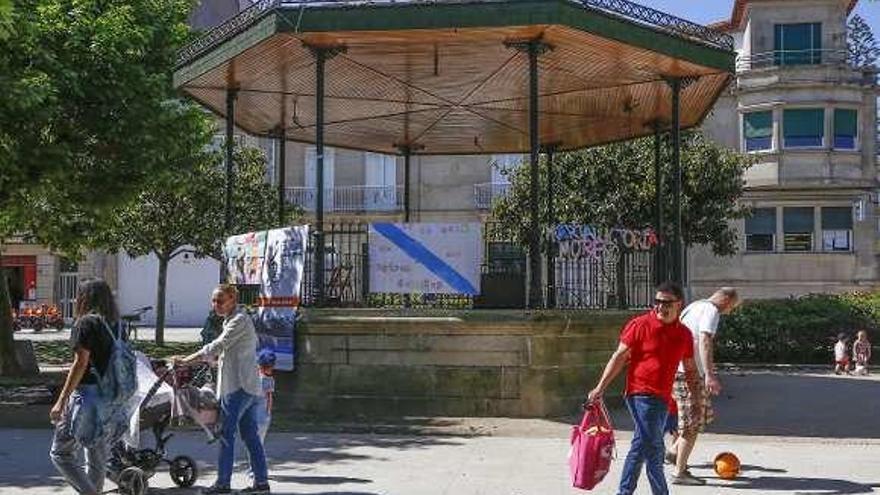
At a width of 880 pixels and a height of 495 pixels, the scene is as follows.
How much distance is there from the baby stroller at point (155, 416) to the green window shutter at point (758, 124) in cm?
3240

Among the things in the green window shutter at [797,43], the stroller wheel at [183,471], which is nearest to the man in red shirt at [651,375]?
the stroller wheel at [183,471]

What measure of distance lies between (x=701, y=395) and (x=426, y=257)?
191 inches

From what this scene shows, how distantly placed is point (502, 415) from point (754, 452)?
3.01m

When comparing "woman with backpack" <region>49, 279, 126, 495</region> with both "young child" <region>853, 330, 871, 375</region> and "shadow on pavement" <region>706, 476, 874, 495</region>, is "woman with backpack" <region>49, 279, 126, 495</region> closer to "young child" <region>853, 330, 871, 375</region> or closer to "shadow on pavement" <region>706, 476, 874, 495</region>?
"shadow on pavement" <region>706, 476, 874, 495</region>

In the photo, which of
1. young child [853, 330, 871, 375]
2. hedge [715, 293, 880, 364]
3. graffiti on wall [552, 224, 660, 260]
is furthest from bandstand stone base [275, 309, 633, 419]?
hedge [715, 293, 880, 364]

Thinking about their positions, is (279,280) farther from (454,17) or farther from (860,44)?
(860,44)

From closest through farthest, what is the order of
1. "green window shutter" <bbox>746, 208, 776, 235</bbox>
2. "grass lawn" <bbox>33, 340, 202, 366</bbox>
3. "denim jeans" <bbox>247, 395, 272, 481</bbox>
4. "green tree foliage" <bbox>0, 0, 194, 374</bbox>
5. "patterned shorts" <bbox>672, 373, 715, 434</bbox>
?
"denim jeans" <bbox>247, 395, 272, 481</bbox> < "patterned shorts" <bbox>672, 373, 715, 434</bbox> < "green tree foliage" <bbox>0, 0, 194, 374</bbox> < "grass lawn" <bbox>33, 340, 202, 366</bbox> < "green window shutter" <bbox>746, 208, 776, 235</bbox>

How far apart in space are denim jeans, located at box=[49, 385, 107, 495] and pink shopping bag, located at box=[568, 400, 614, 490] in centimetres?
328

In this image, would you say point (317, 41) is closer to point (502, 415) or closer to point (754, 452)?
point (502, 415)

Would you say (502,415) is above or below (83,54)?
below

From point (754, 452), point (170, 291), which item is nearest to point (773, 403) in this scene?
point (754, 452)

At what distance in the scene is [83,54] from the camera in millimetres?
15469

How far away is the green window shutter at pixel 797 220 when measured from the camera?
37219mm

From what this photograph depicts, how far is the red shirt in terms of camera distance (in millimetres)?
6984
